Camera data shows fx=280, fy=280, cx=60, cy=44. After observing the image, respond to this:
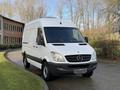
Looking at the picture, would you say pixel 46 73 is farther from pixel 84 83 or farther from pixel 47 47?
pixel 84 83

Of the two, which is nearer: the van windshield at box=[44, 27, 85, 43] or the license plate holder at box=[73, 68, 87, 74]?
the license plate holder at box=[73, 68, 87, 74]

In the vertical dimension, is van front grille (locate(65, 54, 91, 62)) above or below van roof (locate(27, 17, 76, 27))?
below

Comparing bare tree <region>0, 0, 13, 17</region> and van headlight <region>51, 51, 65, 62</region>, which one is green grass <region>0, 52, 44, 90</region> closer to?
van headlight <region>51, 51, 65, 62</region>

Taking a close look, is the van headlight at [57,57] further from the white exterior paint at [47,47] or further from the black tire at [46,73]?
the black tire at [46,73]

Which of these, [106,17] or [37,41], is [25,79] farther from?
[106,17]

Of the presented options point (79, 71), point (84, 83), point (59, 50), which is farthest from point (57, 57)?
point (84, 83)

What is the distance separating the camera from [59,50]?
11219 mm

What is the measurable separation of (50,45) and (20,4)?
2757 inches

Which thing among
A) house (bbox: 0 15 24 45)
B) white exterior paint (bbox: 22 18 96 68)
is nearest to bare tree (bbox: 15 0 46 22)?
house (bbox: 0 15 24 45)

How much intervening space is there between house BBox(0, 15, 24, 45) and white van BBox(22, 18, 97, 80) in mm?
49096

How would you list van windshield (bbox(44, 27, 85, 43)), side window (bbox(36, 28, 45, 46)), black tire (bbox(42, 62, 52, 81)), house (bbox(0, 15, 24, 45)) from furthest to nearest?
house (bbox(0, 15, 24, 45)) < side window (bbox(36, 28, 45, 46)) < van windshield (bbox(44, 27, 85, 43)) < black tire (bbox(42, 62, 52, 81))

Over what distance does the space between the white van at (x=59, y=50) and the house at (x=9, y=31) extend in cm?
4910

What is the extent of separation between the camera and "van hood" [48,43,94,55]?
11.2m

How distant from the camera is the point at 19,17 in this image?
84.7 metres
